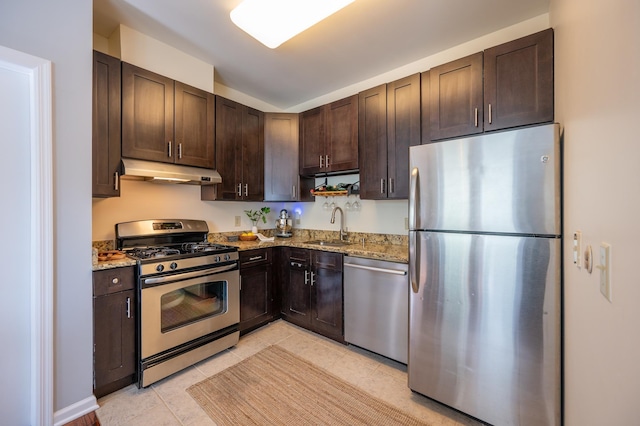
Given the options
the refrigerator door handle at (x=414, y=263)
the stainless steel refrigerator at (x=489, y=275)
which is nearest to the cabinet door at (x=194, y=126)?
the stainless steel refrigerator at (x=489, y=275)

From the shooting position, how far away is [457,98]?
80.4 inches

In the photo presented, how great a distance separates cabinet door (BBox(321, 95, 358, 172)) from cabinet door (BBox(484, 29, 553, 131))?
1198mm

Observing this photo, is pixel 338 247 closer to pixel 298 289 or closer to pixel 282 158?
pixel 298 289

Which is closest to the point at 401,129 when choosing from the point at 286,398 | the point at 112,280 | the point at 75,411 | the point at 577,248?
the point at 577,248

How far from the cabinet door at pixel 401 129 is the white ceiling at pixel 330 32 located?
393 mm

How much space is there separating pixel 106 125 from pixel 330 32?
1949mm

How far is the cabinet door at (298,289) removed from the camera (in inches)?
109

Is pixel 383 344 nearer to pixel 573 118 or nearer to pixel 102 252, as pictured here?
pixel 573 118

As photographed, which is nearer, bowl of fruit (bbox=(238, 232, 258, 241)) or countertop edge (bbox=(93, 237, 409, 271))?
countertop edge (bbox=(93, 237, 409, 271))

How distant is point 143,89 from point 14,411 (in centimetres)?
236

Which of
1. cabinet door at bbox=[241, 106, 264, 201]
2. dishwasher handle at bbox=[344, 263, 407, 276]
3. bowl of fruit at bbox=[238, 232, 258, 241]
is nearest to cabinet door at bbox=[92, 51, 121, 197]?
cabinet door at bbox=[241, 106, 264, 201]

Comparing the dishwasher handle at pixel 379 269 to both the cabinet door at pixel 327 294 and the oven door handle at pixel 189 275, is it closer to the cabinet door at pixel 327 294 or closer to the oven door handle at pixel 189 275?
the cabinet door at pixel 327 294

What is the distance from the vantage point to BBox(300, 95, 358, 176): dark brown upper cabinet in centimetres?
272

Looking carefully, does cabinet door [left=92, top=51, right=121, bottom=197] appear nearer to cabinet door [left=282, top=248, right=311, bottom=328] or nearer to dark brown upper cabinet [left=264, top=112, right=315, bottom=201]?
dark brown upper cabinet [left=264, top=112, right=315, bottom=201]
